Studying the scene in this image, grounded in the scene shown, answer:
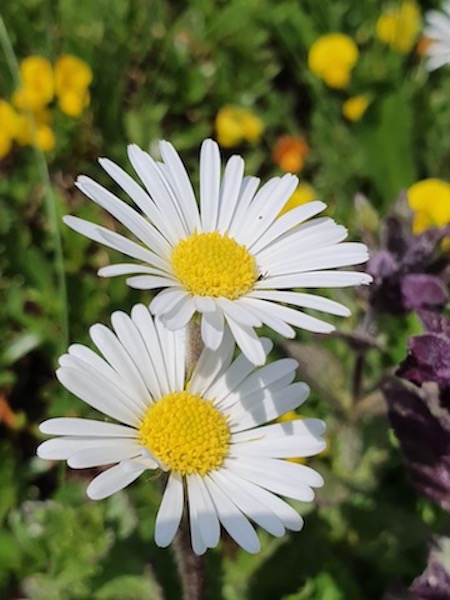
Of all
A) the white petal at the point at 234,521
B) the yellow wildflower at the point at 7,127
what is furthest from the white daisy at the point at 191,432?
the yellow wildflower at the point at 7,127

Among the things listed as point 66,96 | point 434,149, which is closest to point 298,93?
point 434,149

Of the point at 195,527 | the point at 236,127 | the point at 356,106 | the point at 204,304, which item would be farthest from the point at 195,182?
the point at 195,527

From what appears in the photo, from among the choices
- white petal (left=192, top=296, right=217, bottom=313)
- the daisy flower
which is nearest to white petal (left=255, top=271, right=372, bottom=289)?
the daisy flower

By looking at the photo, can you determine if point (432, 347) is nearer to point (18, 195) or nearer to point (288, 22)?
point (18, 195)

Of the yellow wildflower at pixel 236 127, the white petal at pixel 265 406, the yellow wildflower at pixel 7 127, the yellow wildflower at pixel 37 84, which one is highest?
the yellow wildflower at pixel 37 84

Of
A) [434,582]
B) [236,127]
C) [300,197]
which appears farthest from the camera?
[236,127]

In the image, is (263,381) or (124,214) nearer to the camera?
(124,214)

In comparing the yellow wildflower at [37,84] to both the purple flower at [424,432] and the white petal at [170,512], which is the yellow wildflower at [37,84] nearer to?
the purple flower at [424,432]

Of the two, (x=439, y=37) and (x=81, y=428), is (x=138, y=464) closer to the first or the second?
(x=81, y=428)
